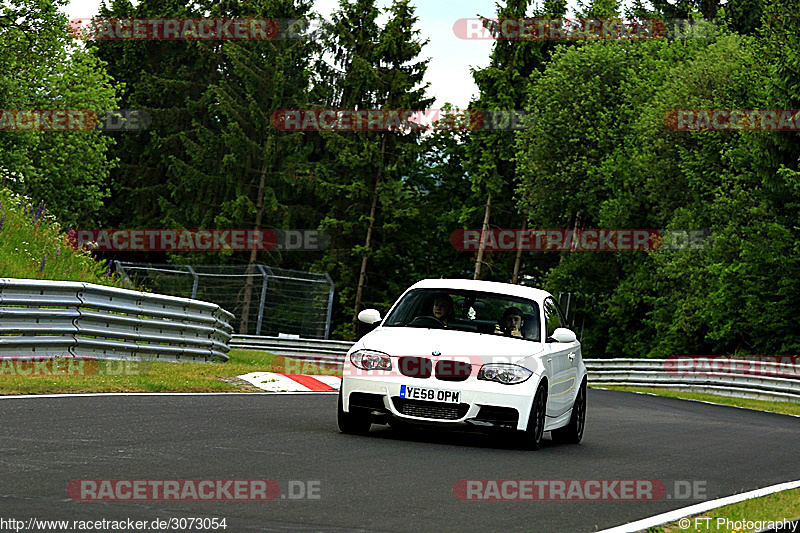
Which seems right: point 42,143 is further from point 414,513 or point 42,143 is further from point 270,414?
point 414,513

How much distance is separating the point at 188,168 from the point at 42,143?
46.1 feet

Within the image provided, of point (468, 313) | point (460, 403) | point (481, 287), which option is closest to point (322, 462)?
point (460, 403)

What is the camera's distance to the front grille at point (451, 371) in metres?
11.5

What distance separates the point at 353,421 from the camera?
11844 mm

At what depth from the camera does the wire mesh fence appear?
35094 mm

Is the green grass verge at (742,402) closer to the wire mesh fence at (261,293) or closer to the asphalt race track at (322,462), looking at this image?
the wire mesh fence at (261,293)

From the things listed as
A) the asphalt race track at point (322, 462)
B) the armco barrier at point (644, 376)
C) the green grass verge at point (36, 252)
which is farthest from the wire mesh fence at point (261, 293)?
the asphalt race track at point (322, 462)

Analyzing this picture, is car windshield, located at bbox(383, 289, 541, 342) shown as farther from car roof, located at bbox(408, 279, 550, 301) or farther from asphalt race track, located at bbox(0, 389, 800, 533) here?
asphalt race track, located at bbox(0, 389, 800, 533)

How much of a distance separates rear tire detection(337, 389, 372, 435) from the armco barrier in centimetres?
2159

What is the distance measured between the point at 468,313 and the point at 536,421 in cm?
168

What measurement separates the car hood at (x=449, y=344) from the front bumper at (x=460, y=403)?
26 centimetres

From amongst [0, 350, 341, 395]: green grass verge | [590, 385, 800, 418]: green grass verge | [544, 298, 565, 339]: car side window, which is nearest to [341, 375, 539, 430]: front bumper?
[544, 298, 565, 339]: car side window

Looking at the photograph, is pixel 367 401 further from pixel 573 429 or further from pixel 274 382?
pixel 274 382

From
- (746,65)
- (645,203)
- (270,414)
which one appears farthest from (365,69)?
(270,414)
